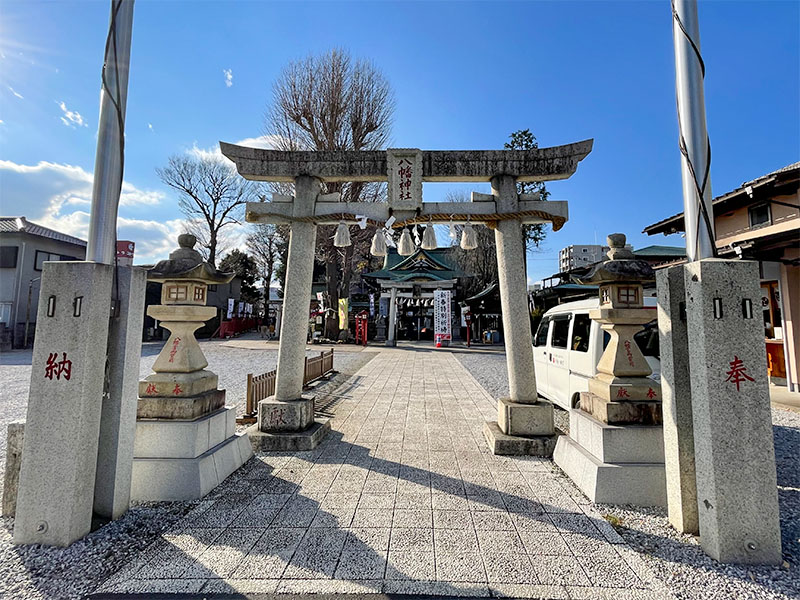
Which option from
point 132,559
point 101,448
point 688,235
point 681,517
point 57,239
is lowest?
point 132,559

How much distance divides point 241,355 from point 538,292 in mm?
16141

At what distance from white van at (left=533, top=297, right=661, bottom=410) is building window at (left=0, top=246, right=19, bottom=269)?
85.2ft

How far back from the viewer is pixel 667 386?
298 centimetres

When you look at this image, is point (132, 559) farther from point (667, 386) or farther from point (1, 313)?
point (1, 313)

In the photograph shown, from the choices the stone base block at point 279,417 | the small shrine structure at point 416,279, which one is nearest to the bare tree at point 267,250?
Result: the small shrine structure at point 416,279

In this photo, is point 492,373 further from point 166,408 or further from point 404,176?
point 166,408

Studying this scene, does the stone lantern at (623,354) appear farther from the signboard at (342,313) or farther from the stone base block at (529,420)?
the signboard at (342,313)

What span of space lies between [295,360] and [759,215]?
13.3 m

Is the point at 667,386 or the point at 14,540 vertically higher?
the point at 667,386

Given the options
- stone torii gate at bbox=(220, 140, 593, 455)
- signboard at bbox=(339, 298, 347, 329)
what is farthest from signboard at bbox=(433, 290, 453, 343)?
stone torii gate at bbox=(220, 140, 593, 455)

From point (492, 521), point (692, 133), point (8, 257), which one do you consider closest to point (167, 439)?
point (492, 521)

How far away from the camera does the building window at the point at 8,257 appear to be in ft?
61.2

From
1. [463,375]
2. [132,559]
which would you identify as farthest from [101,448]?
[463,375]

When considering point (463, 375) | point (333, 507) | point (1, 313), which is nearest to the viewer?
point (333, 507)
